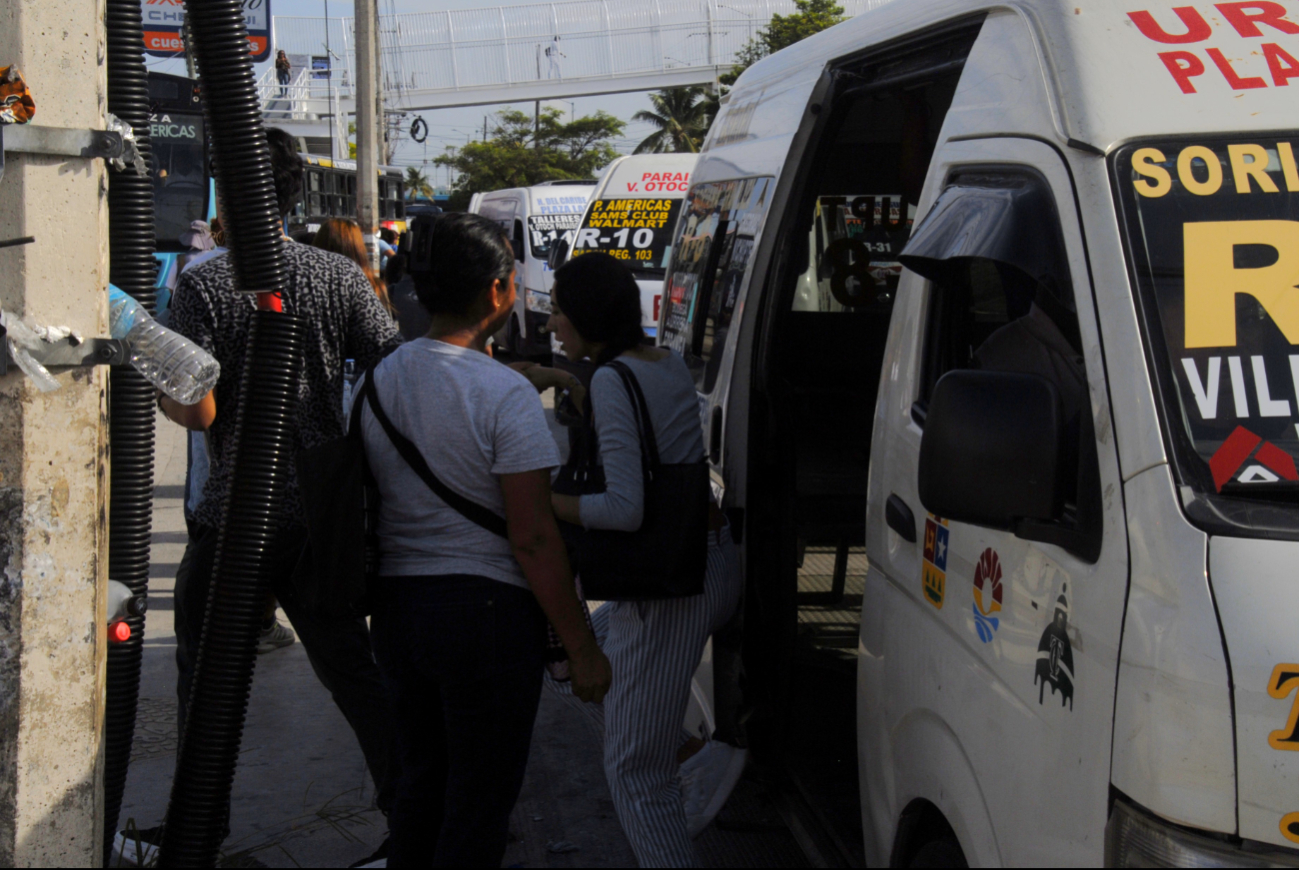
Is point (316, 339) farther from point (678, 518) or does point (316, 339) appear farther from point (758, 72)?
point (758, 72)

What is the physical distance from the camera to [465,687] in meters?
2.57

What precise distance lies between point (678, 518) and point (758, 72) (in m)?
2.10

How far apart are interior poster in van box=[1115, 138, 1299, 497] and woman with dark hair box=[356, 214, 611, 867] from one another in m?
1.21

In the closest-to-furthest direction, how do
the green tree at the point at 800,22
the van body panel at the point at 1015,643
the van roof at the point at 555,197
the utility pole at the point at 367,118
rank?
1. the van body panel at the point at 1015,643
2. the utility pole at the point at 367,118
3. the van roof at the point at 555,197
4. the green tree at the point at 800,22

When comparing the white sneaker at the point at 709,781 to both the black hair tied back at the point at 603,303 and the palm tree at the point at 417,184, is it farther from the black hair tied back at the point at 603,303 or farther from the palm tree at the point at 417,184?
the palm tree at the point at 417,184

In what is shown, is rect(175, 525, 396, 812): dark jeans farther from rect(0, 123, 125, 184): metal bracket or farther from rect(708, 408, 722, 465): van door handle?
rect(0, 123, 125, 184): metal bracket

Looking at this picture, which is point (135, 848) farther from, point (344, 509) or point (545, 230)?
point (545, 230)

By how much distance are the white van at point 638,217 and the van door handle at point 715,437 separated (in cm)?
803

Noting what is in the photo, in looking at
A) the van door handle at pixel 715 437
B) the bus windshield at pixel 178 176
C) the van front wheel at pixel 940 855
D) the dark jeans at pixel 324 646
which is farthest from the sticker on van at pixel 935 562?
the bus windshield at pixel 178 176

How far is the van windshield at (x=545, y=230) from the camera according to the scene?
17.6m

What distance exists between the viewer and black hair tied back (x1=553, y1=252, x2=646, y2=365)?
10.3 feet

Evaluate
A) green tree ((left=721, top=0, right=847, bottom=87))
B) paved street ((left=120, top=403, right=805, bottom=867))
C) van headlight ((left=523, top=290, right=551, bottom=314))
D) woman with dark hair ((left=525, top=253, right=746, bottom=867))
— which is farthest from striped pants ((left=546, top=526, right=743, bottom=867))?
green tree ((left=721, top=0, right=847, bottom=87))

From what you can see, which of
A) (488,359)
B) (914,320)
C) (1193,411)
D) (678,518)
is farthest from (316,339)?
(1193,411)

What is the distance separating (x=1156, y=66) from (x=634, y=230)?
10043 millimetres
